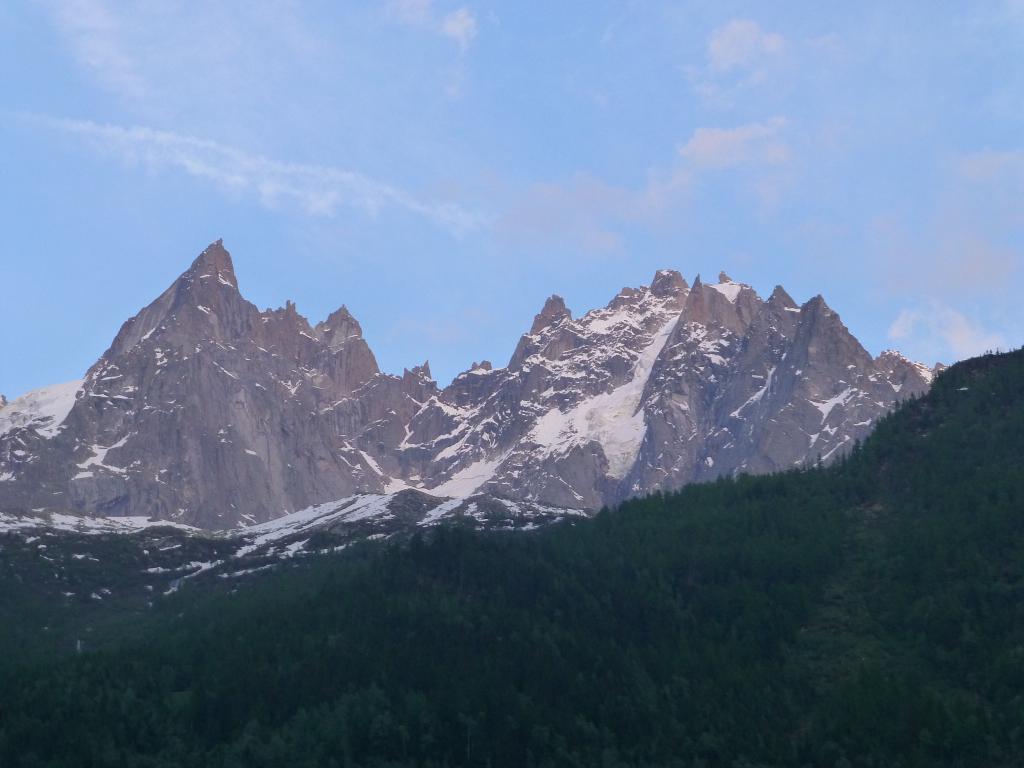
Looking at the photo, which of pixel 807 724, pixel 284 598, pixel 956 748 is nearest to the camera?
pixel 956 748

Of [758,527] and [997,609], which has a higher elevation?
[758,527]

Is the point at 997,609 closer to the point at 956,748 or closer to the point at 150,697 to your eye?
the point at 956,748

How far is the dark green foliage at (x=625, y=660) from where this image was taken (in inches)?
5650

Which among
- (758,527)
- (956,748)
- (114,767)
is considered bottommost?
(956,748)

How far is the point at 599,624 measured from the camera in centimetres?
17150

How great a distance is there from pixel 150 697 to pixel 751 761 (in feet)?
182

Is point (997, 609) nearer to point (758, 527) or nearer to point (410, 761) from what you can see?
Result: point (758, 527)

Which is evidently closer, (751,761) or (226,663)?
(751,761)

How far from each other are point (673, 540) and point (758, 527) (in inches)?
387

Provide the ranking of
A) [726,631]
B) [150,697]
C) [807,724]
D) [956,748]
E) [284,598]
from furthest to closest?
[284,598] → [726,631] → [150,697] → [807,724] → [956,748]

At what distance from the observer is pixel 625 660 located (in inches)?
6348

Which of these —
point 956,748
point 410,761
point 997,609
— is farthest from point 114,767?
point 997,609

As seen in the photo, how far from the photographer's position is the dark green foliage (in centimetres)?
14350

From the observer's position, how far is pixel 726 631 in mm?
169000
